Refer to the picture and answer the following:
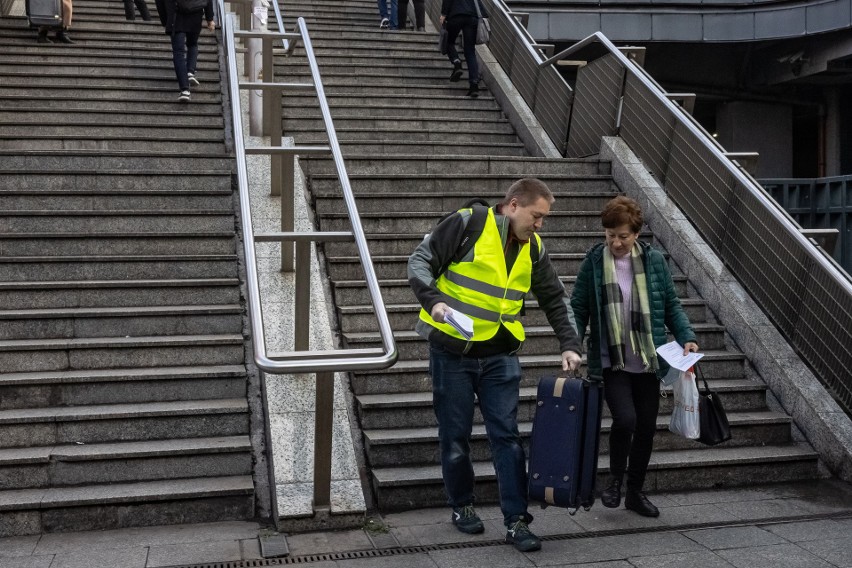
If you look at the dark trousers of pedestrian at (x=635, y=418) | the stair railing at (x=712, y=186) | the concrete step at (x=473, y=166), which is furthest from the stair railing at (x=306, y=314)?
the stair railing at (x=712, y=186)

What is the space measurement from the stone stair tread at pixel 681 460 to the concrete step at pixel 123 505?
763 millimetres

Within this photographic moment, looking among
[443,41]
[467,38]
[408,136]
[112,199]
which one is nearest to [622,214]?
[112,199]

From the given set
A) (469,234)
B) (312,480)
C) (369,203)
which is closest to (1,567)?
(312,480)

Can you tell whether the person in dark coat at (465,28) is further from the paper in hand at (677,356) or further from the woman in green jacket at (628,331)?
the paper in hand at (677,356)

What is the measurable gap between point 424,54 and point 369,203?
203 inches

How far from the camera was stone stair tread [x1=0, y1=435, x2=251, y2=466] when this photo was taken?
16.2ft

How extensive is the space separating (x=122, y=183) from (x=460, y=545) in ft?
14.1

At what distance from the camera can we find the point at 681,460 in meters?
5.52

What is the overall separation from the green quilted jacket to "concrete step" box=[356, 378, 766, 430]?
897mm

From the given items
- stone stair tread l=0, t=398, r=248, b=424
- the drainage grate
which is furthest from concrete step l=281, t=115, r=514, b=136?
the drainage grate

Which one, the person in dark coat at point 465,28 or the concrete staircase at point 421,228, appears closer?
the concrete staircase at point 421,228

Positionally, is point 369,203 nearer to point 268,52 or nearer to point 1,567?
point 268,52

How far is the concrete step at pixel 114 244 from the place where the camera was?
21.7ft

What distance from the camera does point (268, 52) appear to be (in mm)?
7266
